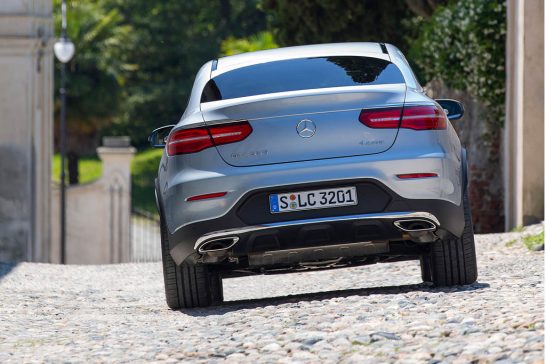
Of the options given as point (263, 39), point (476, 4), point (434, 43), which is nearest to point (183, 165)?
point (476, 4)

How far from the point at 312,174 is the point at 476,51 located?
1044 centimetres

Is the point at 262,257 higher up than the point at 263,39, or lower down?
lower down

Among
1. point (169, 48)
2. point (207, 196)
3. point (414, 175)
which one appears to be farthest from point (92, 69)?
point (414, 175)

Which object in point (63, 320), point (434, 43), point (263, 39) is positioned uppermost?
point (263, 39)

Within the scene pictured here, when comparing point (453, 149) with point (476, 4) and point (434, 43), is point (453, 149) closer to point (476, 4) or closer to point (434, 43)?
point (476, 4)

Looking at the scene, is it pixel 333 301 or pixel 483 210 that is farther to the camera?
pixel 483 210

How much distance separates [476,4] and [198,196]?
1061 cm

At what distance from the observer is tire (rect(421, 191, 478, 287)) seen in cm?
889

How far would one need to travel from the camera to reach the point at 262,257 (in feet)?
28.6

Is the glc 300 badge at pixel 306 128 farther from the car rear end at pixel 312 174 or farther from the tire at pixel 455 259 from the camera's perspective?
the tire at pixel 455 259

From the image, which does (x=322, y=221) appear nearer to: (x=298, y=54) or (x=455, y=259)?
(x=455, y=259)

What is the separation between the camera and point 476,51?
18.3 metres

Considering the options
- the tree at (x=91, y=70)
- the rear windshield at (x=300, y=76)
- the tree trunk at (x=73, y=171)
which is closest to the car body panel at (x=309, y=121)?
the rear windshield at (x=300, y=76)

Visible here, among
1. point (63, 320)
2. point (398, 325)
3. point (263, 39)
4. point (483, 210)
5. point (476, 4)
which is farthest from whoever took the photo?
point (263, 39)
